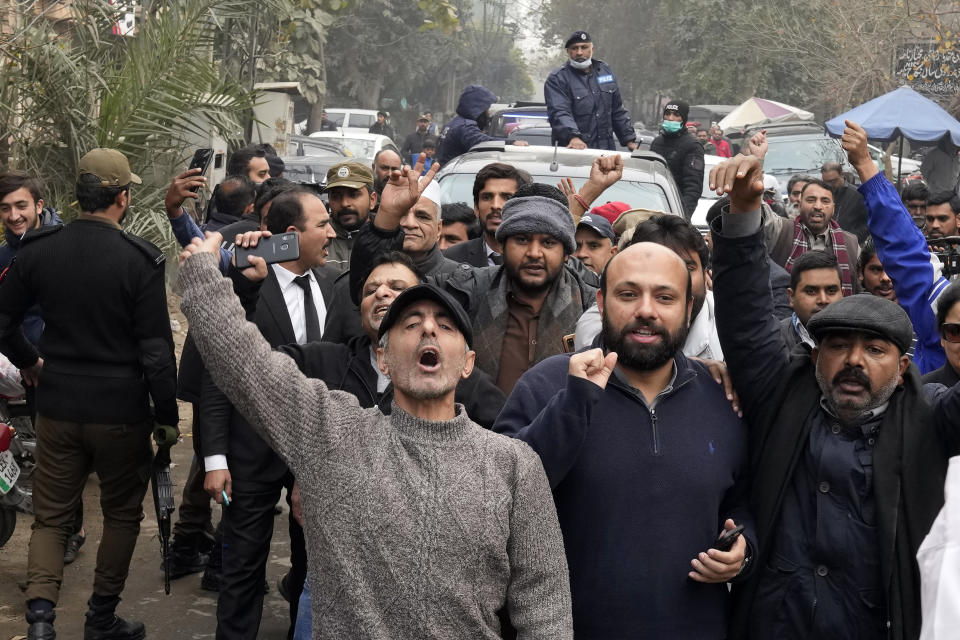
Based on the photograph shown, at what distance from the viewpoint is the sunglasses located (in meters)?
4.45

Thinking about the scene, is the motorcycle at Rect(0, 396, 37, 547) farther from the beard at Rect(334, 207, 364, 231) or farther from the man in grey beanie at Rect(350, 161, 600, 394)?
the man in grey beanie at Rect(350, 161, 600, 394)

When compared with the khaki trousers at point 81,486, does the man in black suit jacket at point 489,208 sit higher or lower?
higher

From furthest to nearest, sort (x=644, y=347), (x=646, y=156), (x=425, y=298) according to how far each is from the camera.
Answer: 1. (x=646, y=156)
2. (x=644, y=347)
3. (x=425, y=298)

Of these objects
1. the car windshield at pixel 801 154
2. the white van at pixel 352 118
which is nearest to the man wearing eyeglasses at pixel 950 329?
the car windshield at pixel 801 154

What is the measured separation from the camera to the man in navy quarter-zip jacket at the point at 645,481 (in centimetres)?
338

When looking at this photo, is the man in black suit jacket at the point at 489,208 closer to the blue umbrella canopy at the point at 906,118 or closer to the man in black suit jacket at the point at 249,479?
the man in black suit jacket at the point at 249,479

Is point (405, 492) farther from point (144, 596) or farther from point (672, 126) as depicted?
point (672, 126)

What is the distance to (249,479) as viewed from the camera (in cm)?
532

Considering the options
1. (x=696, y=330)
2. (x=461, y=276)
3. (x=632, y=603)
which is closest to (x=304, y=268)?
(x=461, y=276)

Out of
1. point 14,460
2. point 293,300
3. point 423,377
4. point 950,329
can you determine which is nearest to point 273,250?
point 423,377

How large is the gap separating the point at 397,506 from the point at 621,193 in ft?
17.8

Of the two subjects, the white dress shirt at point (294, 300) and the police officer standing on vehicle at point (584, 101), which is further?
the police officer standing on vehicle at point (584, 101)

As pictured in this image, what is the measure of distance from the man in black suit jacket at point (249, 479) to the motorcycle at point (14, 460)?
135cm

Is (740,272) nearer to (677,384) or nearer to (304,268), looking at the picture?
(677,384)
